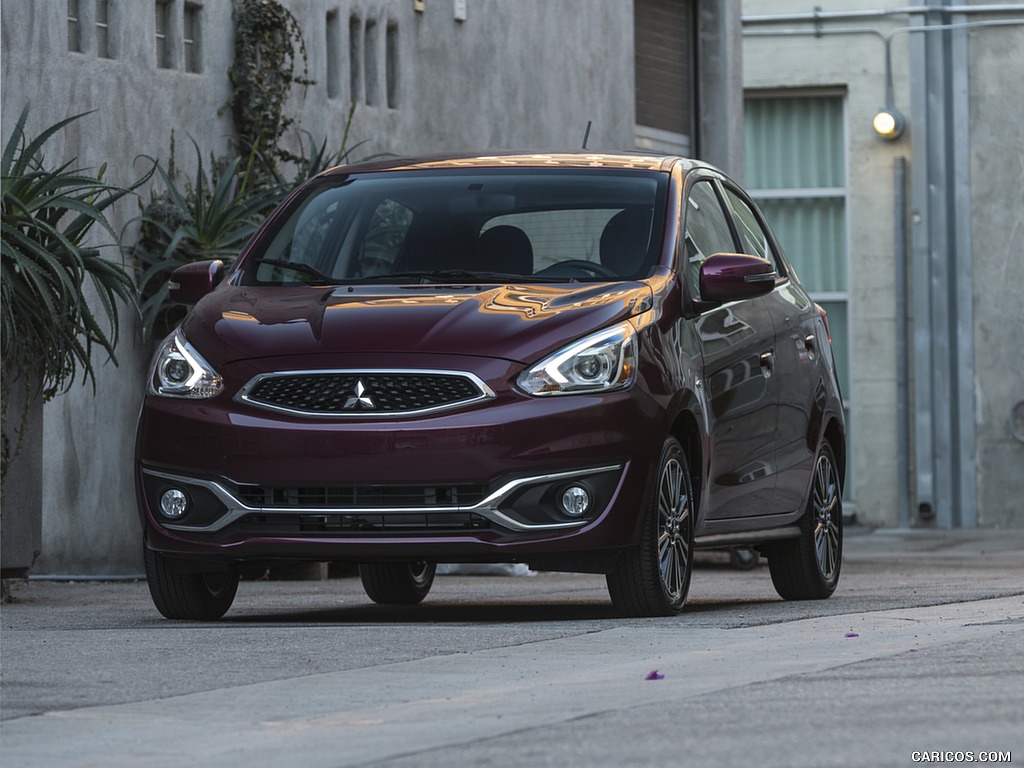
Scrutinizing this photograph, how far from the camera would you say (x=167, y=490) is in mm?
8383

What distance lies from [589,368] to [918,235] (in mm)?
18171

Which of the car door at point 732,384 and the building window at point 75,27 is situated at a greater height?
the building window at point 75,27

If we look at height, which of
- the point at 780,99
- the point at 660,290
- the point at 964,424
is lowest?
the point at 964,424

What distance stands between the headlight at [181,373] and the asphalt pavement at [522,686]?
2.67 feet

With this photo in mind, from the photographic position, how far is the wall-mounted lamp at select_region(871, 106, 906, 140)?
84.4 ft

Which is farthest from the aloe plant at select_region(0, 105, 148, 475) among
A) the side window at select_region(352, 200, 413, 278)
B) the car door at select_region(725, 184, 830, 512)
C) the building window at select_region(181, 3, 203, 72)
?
the building window at select_region(181, 3, 203, 72)

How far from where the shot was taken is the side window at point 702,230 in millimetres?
9062

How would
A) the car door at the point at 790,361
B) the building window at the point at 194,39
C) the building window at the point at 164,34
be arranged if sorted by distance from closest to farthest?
the car door at the point at 790,361 → the building window at the point at 164,34 → the building window at the point at 194,39

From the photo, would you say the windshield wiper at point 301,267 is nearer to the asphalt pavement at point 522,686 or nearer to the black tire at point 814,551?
the asphalt pavement at point 522,686

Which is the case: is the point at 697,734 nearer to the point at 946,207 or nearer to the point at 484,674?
the point at 484,674

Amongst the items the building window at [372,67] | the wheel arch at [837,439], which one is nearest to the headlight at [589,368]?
the wheel arch at [837,439]

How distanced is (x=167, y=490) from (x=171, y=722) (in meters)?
3.06

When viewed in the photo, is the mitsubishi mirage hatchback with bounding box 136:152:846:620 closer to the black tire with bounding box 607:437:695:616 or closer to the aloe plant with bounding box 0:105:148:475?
the black tire with bounding box 607:437:695:616

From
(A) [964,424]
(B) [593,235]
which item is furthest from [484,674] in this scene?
(A) [964,424]
